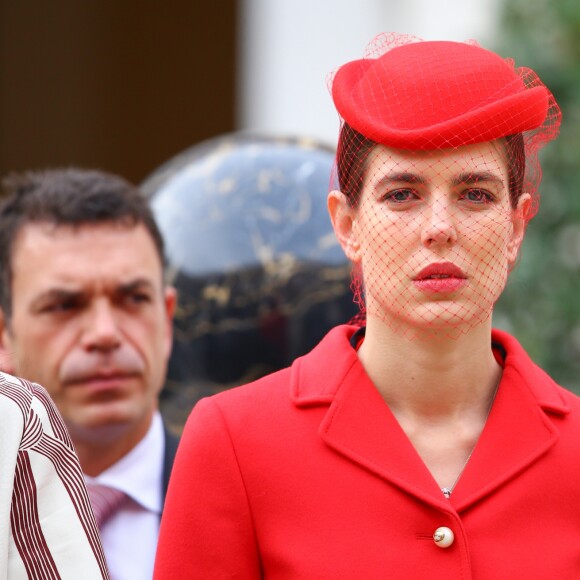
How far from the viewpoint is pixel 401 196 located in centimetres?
257

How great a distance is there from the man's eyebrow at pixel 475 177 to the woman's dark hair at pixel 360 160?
7cm

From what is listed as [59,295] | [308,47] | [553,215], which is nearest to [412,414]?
[59,295]

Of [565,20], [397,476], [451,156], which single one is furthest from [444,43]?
[565,20]

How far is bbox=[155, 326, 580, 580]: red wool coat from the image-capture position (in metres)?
2.51

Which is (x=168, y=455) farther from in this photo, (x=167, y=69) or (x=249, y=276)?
(x=167, y=69)

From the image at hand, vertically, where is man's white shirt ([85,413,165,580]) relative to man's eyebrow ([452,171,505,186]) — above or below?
below

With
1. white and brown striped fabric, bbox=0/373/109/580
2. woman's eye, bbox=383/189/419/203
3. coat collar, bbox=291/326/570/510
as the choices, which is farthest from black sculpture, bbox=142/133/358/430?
white and brown striped fabric, bbox=0/373/109/580

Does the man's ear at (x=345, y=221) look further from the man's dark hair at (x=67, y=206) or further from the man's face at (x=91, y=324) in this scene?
the man's dark hair at (x=67, y=206)

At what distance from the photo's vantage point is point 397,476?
256 cm

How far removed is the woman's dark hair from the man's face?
1085mm

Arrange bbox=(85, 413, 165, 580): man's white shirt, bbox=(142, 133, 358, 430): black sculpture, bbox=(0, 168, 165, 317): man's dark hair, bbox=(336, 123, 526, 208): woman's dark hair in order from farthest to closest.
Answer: bbox=(142, 133, 358, 430): black sculpture < bbox=(0, 168, 165, 317): man's dark hair < bbox=(85, 413, 165, 580): man's white shirt < bbox=(336, 123, 526, 208): woman's dark hair

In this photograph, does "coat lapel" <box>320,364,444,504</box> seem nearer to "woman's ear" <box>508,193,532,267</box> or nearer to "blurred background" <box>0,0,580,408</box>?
"woman's ear" <box>508,193,532,267</box>

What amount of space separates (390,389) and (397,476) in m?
0.19

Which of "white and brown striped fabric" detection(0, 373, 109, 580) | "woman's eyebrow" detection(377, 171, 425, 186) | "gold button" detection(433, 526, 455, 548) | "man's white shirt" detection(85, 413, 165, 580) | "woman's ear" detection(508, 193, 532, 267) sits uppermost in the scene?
"woman's eyebrow" detection(377, 171, 425, 186)
